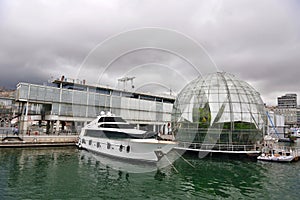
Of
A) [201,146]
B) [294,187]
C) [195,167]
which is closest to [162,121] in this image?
[201,146]

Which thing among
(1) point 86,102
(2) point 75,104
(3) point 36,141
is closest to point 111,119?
(3) point 36,141

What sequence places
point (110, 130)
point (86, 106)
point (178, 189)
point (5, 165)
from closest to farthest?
point (178, 189) < point (5, 165) < point (110, 130) < point (86, 106)

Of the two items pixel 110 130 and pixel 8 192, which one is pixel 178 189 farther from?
pixel 110 130

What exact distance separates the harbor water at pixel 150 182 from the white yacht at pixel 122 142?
8.52 ft

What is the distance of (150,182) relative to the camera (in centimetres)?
1761

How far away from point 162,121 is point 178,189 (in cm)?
5929

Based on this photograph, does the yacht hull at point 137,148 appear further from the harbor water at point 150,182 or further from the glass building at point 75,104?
the glass building at point 75,104

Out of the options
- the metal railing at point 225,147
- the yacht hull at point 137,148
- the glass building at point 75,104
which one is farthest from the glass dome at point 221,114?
the glass building at point 75,104

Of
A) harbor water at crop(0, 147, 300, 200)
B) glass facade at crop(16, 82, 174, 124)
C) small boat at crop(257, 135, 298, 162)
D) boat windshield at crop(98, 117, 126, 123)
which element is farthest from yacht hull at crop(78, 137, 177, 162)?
glass facade at crop(16, 82, 174, 124)

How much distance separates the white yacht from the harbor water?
8.52 feet

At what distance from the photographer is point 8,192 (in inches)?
559

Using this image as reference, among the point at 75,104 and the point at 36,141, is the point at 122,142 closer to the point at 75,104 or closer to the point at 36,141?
the point at 36,141

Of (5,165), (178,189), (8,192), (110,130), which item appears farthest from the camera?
(110,130)

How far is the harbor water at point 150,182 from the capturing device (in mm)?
14469
